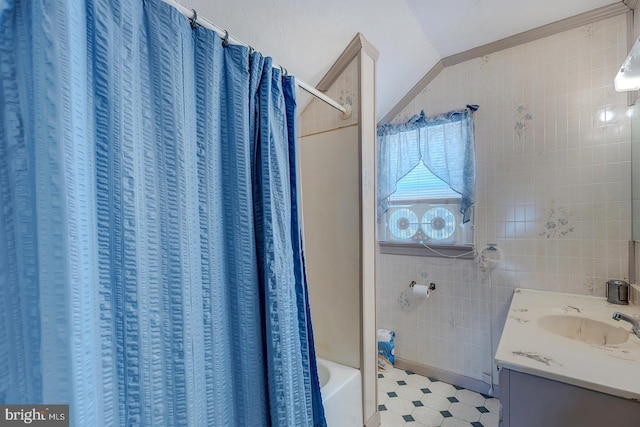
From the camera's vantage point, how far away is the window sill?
204 cm

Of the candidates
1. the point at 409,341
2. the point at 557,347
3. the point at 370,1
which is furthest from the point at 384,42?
the point at 409,341

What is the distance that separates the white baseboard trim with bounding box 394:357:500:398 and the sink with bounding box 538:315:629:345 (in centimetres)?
76

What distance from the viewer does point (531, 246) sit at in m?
1.83

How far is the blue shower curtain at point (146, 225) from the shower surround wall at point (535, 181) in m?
1.55

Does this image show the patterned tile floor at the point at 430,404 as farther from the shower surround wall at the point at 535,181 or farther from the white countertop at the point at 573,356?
the white countertop at the point at 573,356

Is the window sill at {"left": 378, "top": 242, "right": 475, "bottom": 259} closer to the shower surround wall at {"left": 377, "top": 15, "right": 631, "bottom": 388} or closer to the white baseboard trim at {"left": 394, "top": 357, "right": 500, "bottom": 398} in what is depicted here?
the shower surround wall at {"left": 377, "top": 15, "right": 631, "bottom": 388}

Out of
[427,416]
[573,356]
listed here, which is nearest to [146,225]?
[573,356]

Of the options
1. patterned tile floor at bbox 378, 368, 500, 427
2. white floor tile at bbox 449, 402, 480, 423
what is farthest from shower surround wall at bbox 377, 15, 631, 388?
white floor tile at bbox 449, 402, 480, 423

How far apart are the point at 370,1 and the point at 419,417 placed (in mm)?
2430

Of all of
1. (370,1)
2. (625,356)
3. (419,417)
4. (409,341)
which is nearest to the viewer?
(625,356)

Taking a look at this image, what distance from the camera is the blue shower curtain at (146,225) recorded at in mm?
464

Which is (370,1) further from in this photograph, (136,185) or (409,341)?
(409,341)

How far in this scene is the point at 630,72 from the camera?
4.31 ft

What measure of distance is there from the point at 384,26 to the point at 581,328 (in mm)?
1872
